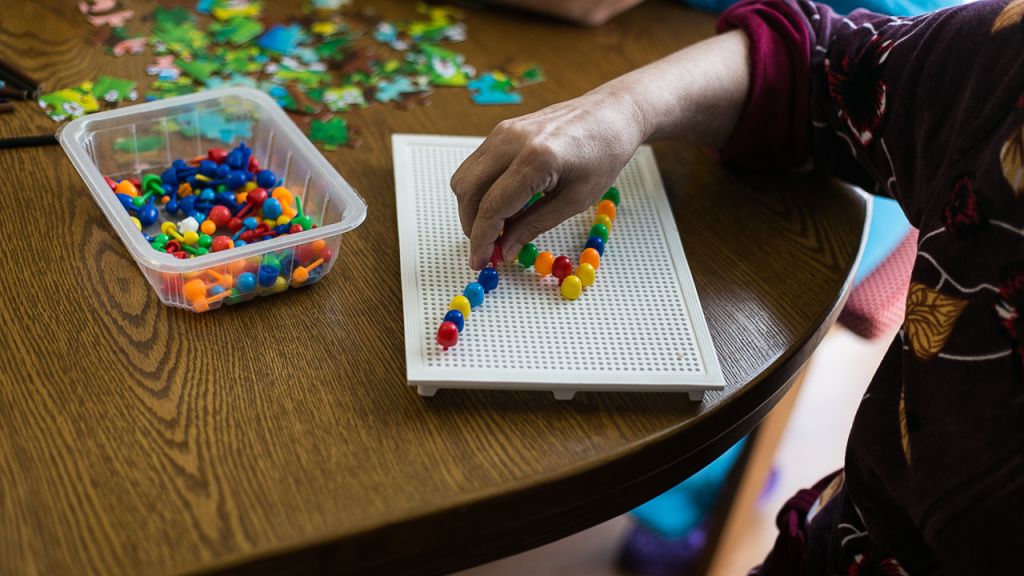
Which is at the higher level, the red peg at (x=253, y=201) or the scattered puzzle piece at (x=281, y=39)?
the scattered puzzle piece at (x=281, y=39)

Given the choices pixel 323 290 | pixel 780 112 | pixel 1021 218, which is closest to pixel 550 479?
pixel 323 290

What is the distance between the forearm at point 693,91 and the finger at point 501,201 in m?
0.14

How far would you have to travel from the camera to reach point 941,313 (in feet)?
2.25

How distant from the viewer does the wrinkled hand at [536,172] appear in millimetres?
719

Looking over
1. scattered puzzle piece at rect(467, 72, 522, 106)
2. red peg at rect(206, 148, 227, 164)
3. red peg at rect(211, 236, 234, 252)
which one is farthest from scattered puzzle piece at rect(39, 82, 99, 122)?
scattered puzzle piece at rect(467, 72, 522, 106)

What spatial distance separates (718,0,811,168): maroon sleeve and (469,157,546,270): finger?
303 mm

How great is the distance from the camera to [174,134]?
87cm

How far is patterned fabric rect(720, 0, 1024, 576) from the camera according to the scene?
0.64m

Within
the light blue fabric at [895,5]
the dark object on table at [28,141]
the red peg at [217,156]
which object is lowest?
the red peg at [217,156]

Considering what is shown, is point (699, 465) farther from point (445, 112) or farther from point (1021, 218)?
point (445, 112)

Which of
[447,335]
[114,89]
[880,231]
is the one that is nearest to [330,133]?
[114,89]

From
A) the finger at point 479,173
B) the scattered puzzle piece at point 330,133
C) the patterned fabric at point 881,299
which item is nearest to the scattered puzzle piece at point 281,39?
the scattered puzzle piece at point 330,133

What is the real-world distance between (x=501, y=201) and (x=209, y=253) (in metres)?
0.23

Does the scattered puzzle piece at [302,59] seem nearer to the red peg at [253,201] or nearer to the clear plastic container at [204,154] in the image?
the clear plastic container at [204,154]
